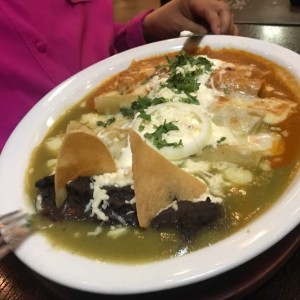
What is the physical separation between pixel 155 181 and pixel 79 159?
8.6 inches

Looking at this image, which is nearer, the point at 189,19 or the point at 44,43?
the point at 44,43

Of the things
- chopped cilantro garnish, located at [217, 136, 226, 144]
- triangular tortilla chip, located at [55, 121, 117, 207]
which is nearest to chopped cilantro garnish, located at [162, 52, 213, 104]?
chopped cilantro garnish, located at [217, 136, 226, 144]

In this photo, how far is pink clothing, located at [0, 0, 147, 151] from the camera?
157cm

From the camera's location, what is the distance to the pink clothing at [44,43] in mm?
1568

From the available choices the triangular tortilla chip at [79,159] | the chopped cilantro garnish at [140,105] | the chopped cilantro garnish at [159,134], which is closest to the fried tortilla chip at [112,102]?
the chopped cilantro garnish at [140,105]

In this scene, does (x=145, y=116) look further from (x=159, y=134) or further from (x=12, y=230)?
(x=12, y=230)

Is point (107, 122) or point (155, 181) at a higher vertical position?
point (155, 181)

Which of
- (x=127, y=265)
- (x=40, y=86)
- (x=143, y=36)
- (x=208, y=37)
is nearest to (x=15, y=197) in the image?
(x=127, y=265)

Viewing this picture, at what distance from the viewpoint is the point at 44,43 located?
5.36ft

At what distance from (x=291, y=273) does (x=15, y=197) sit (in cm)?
73

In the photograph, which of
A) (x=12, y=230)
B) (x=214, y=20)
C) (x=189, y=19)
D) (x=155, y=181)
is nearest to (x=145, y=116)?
(x=155, y=181)

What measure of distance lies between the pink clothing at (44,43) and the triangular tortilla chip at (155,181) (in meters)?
0.82

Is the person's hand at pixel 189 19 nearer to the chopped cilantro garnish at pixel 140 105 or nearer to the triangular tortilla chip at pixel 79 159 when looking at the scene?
the chopped cilantro garnish at pixel 140 105

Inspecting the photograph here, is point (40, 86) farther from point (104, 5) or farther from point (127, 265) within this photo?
point (127, 265)
